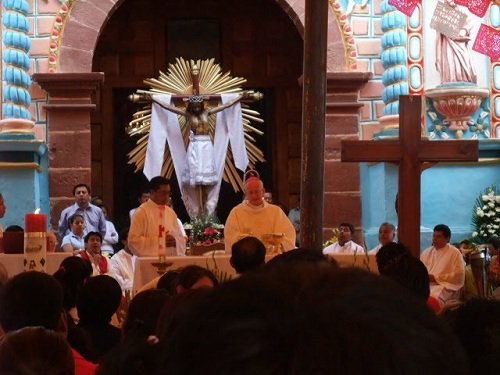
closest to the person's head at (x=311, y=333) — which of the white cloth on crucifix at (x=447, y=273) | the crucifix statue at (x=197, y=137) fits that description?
the white cloth on crucifix at (x=447, y=273)

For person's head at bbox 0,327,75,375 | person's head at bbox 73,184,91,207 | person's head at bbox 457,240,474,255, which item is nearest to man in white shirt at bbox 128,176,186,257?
person's head at bbox 73,184,91,207

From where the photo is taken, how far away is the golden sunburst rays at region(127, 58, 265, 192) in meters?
13.2

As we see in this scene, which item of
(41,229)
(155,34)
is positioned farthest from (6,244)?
(155,34)

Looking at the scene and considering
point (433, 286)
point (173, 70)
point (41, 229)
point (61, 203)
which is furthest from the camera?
point (173, 70)

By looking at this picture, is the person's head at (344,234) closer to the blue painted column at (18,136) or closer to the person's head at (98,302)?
the blue painted column at (18,136)

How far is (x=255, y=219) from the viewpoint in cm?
874

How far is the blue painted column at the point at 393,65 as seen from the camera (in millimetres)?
13000

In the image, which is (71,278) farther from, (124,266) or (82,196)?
(82,196)

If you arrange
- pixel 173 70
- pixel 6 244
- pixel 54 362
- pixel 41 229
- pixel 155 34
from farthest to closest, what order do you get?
pixel 155 34 < pixel 173 70 < pixel 6 244 < pixel 41 229 < pixel 54 362

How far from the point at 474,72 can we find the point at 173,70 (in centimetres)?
371

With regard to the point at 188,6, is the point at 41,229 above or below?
below

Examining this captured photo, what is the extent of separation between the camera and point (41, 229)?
6719 millimetres

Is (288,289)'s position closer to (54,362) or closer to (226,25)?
(54,362)

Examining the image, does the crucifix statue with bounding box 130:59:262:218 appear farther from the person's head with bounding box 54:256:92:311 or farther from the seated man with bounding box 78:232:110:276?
the person's head with bounding box 54:256:92:311
